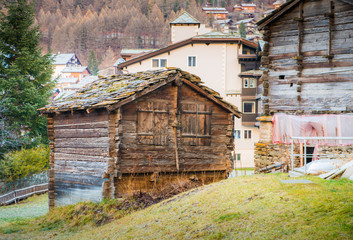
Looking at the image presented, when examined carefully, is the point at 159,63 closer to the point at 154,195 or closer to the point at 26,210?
the point at 26,210

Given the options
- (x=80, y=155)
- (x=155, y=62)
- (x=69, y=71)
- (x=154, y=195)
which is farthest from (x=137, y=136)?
(x=69, y=71)

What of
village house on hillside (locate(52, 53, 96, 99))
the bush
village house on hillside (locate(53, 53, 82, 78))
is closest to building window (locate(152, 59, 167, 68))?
the bush

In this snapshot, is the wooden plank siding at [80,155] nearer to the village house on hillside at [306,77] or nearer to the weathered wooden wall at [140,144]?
the weathered wooden wall at [140,144]

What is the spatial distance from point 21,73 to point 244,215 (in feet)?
90.4

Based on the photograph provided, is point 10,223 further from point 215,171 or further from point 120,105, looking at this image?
point 215,171

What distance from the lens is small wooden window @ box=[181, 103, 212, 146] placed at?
1806cm

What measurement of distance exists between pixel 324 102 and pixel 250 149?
26.8 metres

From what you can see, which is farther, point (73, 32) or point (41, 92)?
point (73, 32)

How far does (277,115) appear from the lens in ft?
77.5

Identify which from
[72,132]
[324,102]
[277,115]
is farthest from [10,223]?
[324,102]

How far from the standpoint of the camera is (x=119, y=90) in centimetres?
1753

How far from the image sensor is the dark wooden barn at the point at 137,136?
1653 centimetres

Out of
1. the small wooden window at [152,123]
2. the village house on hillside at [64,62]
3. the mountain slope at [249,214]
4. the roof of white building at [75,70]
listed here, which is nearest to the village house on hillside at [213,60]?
the small wooden window at [152,123]

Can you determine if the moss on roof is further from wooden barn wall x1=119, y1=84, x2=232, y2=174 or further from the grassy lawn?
the grassy lawn
